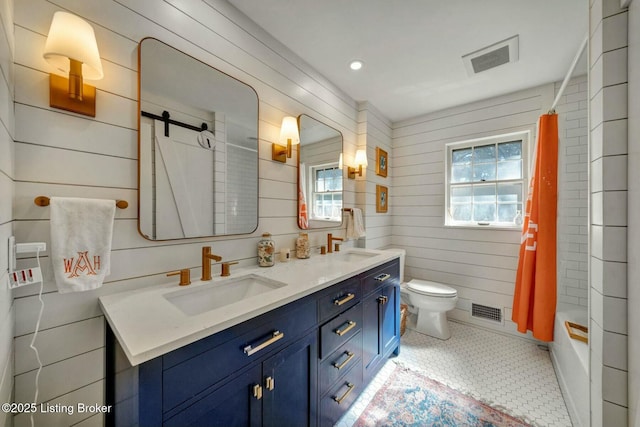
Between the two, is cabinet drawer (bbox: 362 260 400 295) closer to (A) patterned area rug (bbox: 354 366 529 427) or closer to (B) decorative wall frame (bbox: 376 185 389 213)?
(A) patterned area rug (bbox: 354 366 529 427)

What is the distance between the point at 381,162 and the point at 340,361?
7.06ft

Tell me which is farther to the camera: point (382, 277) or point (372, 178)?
point (372, 178)

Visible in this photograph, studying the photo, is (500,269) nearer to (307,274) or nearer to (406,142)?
(406,142)

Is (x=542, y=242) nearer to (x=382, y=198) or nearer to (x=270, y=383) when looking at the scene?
(x=382, y=198)

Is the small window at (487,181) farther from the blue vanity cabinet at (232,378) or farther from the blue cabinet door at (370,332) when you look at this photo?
the blue vanity cabinet at (232,378)

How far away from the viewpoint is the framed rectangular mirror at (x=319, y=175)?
6.22ft

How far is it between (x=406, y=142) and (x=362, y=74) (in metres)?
1.22

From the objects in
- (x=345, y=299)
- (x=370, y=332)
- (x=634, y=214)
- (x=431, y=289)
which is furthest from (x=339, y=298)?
(x=431, y=289)

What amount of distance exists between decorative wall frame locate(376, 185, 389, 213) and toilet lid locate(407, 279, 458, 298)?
896mm

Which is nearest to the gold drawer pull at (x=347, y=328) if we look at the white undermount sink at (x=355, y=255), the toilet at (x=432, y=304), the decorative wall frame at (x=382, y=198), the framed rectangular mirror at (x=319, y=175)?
the white undermount sink at (x=355, y=255)

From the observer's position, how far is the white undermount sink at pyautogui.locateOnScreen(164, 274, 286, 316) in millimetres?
1074

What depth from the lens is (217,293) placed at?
120 centimetres

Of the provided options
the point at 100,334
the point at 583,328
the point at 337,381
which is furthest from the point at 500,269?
the point at 100,334

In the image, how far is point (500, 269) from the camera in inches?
94.9
